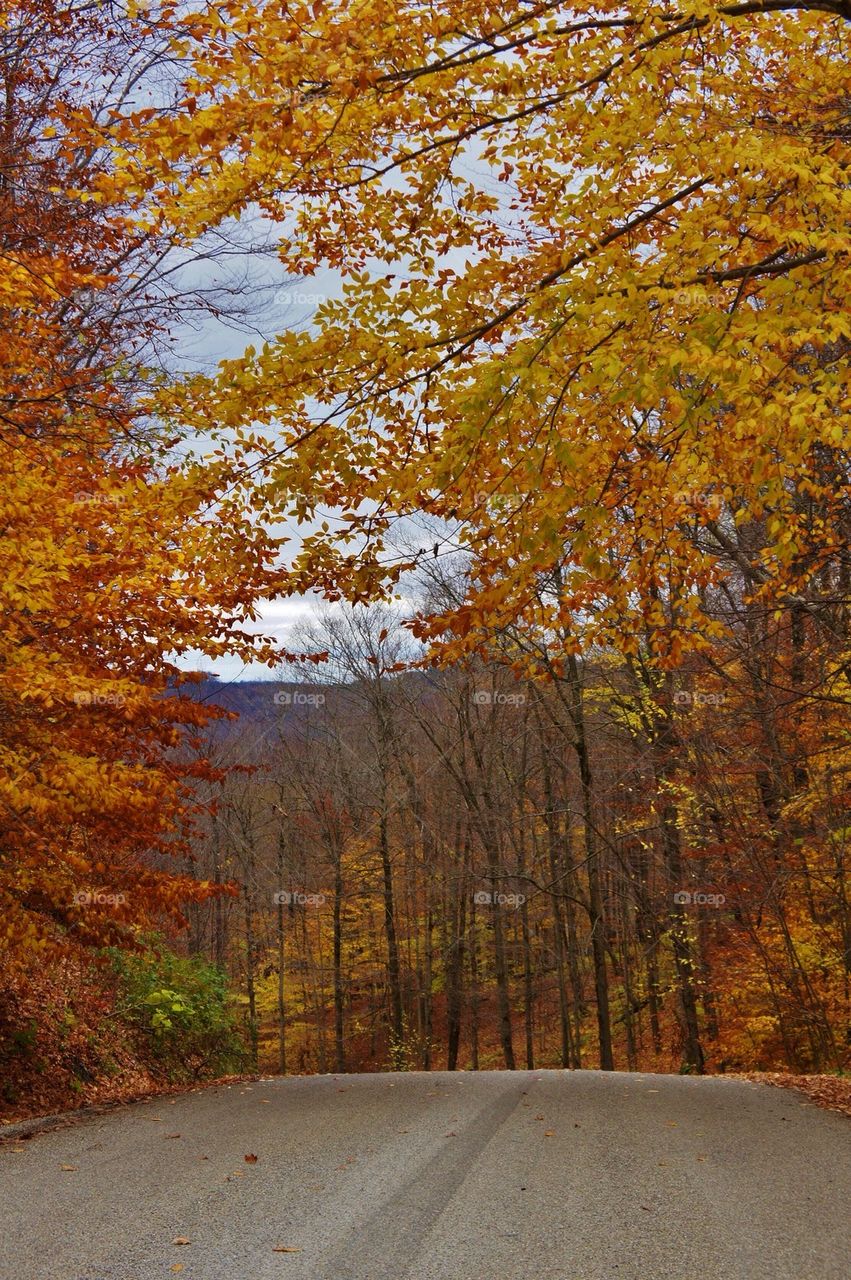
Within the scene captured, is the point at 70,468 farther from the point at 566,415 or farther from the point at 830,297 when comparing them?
the point at 830,297

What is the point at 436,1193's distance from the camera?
5.37 meters

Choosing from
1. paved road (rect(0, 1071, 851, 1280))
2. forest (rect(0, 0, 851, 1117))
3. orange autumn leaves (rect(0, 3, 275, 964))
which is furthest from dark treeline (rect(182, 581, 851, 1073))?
orange autumn leaves (rect(0, 3, 275, 964))

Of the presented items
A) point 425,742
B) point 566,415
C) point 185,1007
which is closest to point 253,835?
point 425,742

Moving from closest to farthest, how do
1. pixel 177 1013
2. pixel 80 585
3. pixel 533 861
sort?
1. pixel 80 585
2. pixel 177 1013
3. pixel 533 861

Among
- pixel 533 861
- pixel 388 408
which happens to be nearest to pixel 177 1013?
pixel 388 408

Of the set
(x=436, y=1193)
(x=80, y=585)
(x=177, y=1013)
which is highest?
(x=80, y=585)

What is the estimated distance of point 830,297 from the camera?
562 centimetres

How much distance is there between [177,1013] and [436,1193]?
8.50m

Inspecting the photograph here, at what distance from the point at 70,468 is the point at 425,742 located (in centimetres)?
2021

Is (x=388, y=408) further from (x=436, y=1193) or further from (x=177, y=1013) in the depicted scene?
(x=177, y=1013)

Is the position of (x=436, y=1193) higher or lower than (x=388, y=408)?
lower

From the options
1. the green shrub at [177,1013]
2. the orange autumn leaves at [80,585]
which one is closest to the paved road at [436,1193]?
the orange autumn leaves at [80,585]

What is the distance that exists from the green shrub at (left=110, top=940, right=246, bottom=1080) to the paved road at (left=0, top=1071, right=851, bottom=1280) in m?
4.07

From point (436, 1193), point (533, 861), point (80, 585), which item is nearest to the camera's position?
point (436, 1193)
